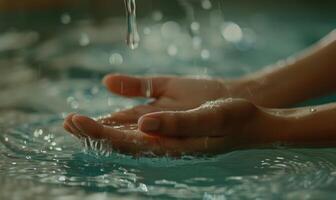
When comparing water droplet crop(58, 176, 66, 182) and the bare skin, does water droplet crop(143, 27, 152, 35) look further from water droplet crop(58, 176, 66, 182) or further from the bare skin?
water droplet crop(58, 176, 66, 182)

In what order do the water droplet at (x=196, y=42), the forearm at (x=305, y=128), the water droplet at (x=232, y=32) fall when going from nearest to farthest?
the forearm at (x=305, y=128) < the water droplet at (x=196, y=42) < the water droplet at (x=232, y=32)

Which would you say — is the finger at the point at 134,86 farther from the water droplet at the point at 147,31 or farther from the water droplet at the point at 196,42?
the water droplet at the point at 147,31

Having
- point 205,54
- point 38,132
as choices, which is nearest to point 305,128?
point 38,132

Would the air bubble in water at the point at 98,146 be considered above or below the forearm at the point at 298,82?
below

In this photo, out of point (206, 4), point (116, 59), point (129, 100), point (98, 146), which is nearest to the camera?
point (98, 146)

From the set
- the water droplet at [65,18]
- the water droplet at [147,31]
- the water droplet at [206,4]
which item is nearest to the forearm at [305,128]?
the water droplet at [147,31]

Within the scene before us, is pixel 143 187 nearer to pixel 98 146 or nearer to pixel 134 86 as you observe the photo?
pixel 98 146
